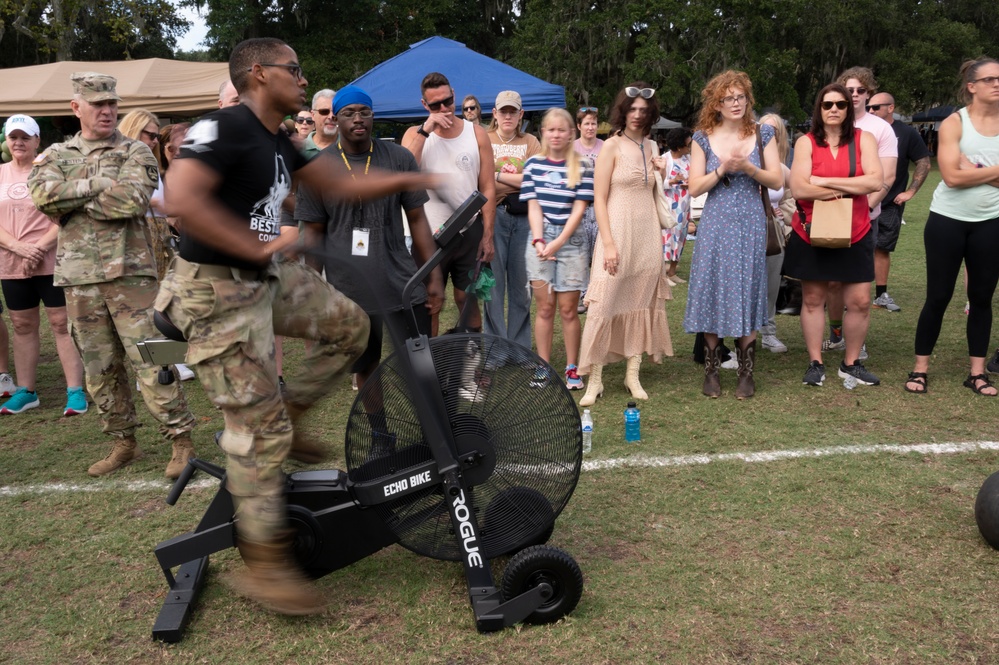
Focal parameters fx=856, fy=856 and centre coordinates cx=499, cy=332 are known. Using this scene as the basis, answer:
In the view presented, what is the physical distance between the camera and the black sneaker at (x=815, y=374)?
21.2ft

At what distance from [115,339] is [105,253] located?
0.53 metres

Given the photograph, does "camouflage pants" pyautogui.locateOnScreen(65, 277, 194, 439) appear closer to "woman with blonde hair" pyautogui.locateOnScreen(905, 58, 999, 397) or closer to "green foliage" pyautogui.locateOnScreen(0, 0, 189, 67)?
"woman with blonde hair" pyautogui.locateOnScreen(905, 58, 999, 397)

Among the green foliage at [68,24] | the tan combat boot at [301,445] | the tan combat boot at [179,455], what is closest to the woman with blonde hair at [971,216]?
the tan combat boot at [301,445]

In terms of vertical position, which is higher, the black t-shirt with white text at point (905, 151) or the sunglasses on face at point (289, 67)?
the sunglasses on face at point (289, 67)

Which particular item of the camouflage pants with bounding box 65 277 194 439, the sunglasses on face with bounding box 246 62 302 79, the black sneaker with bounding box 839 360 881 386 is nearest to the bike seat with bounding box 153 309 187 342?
the sunglasses on face with bounding box 246 62 302 79

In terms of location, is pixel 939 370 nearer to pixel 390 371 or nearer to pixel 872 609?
pixel 872 609

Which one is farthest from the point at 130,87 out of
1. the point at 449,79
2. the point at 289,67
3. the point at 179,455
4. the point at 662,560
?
the point at 662,560

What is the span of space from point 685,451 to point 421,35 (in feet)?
123

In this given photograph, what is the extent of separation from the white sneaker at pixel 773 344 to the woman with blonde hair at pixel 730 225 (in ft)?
4.37

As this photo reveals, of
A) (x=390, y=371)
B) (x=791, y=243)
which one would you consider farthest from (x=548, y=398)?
(x=791, y=243)

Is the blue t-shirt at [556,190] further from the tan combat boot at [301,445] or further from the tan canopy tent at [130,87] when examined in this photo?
the tan canopy tent at [130,87]

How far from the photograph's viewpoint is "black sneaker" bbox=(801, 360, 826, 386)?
21.2ft

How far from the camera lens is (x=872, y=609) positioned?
3354mm

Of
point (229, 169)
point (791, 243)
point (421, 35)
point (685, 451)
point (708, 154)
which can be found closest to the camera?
point (229, 169)
